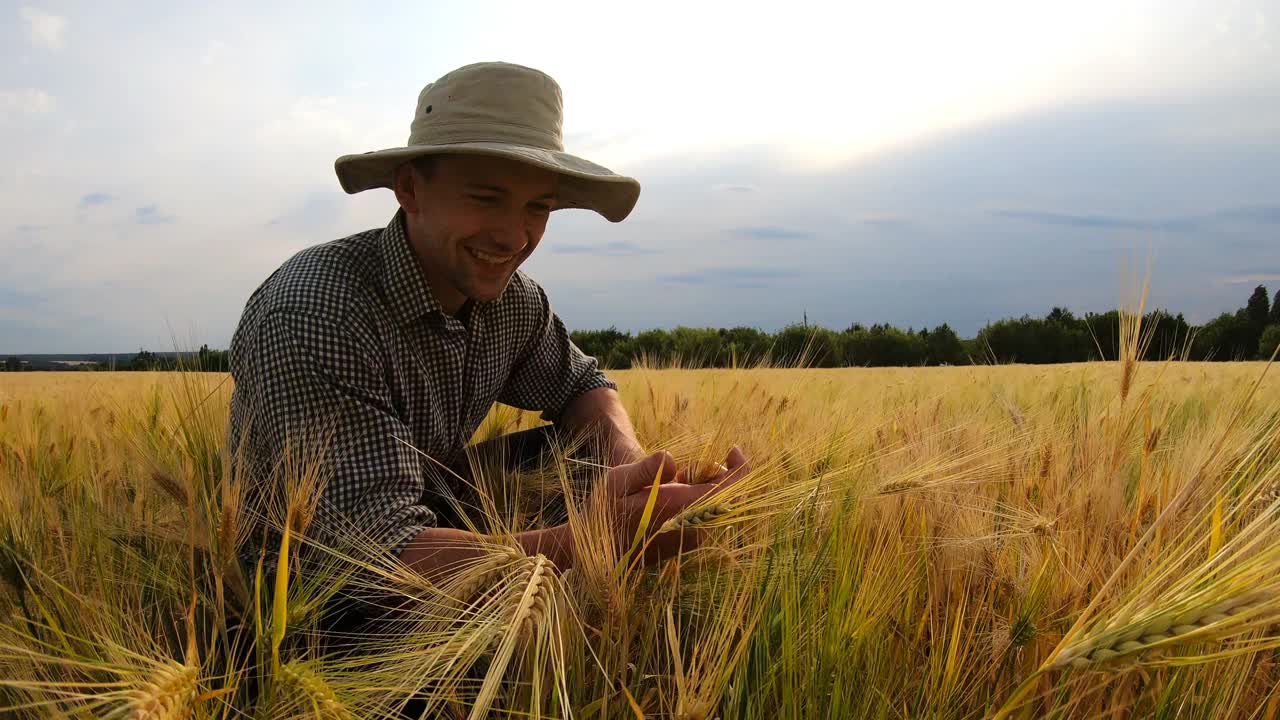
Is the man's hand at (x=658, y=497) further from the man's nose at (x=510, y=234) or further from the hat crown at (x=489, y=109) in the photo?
the hat crown at (x=489, y=109)

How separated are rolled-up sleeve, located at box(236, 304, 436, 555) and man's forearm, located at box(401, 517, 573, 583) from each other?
3 cm

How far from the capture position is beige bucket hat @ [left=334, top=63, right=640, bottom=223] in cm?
176

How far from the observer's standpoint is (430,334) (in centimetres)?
192

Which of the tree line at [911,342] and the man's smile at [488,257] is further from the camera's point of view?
the tree line at [911,342]

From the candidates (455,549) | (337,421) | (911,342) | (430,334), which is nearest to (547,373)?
(430,334)

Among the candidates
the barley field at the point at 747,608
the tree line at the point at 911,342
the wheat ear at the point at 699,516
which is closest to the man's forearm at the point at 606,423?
the barley field at the point at 747,608

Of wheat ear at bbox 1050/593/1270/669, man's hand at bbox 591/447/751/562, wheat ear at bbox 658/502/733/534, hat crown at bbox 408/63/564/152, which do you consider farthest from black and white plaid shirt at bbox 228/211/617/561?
wheat ear at bbox 1050/593/1270/669

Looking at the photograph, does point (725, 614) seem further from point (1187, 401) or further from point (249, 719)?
point (1187, 401)

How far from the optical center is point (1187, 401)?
325 centimetres

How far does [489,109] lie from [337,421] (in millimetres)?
844

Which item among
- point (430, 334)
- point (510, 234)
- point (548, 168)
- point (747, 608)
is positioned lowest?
point (747, 608)

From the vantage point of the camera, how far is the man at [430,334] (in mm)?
1339

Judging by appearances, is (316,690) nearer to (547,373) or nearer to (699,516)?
(699,516)

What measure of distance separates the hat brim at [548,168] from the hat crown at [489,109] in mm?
54
